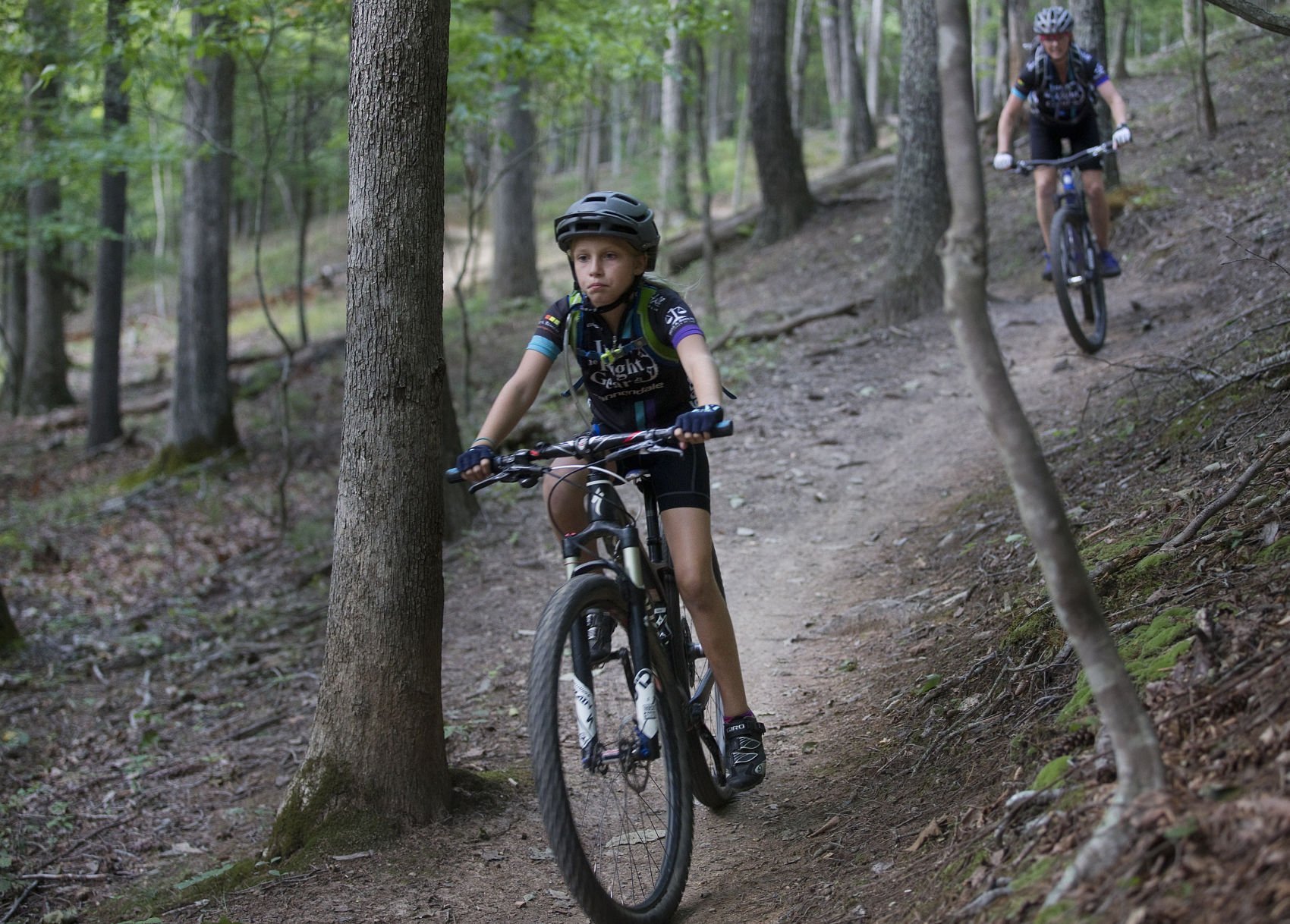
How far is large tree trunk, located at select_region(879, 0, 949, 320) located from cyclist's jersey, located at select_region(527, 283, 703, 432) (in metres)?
8.35

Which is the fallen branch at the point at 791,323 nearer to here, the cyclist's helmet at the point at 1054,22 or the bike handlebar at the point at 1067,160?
the bike handlebar at the point at 1067,160

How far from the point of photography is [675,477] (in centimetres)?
371

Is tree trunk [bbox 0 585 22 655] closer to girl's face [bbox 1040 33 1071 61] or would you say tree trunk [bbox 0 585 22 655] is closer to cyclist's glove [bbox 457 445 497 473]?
cyclist's glove [bbox 457 445 497 473]

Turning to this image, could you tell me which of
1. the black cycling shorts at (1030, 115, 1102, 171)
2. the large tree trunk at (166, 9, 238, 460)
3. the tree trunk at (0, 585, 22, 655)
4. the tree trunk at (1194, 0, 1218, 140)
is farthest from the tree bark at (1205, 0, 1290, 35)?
the large tree trunk at (166, 9, 238, 460)

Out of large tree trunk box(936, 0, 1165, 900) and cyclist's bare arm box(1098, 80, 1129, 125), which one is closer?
large tree trunk box(936, 0, 1165, 900)

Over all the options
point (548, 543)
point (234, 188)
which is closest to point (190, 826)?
point (548, 543)

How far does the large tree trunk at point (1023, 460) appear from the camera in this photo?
7.63 ft

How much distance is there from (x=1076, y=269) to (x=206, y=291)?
10.5 m

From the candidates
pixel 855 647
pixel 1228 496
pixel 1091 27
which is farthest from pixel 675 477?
pixel 1091 27

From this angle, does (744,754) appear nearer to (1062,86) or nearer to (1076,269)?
(1076,269)

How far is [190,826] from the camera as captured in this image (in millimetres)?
5328

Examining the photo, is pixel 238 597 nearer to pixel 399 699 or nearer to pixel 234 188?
pixel 399 699

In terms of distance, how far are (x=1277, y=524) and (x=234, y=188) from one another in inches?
1262

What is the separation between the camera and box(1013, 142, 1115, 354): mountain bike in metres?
8.43
